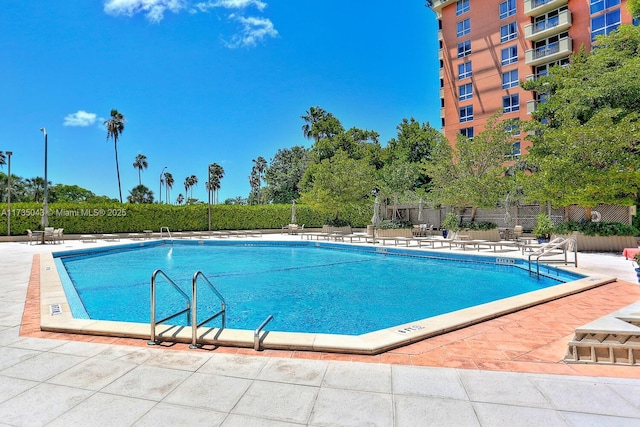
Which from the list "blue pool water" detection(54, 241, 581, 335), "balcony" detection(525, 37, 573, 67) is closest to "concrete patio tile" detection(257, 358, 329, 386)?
"blue pool water" detection(54, 241, 581, 335)

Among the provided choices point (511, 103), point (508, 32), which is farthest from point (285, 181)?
point (508, 32)

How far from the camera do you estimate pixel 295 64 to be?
3050cm

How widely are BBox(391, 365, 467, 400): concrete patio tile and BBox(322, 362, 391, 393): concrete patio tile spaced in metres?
0.08

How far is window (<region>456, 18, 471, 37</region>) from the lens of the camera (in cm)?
3331

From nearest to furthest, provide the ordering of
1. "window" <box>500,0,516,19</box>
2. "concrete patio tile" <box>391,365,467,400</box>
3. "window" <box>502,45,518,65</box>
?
"concrete patio tile" <box>391,365,467,400</box>, "window" <box>502,45,518,65</box>, "window" <box>500,0,516,19</box>

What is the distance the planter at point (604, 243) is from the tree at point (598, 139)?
50.3 inches

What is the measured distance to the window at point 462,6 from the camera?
1310 inches

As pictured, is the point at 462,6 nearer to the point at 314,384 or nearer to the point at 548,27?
the point at 548,27

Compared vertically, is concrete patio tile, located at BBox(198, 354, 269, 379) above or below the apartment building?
below

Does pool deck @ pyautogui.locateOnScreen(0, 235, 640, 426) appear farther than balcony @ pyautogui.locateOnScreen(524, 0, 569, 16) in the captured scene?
No

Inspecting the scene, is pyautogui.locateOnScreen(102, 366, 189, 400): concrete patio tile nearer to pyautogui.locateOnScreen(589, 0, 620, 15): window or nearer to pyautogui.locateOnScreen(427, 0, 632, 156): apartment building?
pyautogui.locateOnScreen(427, 0, 632, 156): apartment building

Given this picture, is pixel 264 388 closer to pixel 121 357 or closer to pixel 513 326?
pixel 121 357

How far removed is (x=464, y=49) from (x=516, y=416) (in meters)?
37.6

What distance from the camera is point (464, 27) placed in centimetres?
3366
